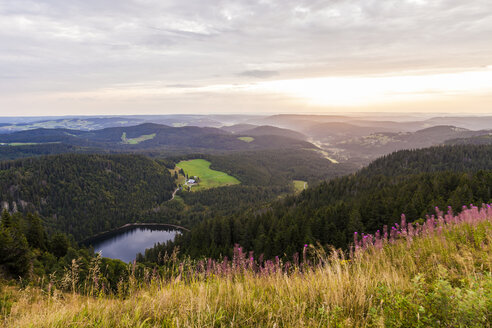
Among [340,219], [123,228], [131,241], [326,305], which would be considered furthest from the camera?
[123,228]

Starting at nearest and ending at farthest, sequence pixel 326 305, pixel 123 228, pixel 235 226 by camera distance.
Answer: pixel 326 305 < pixel 235 226 < pixel 123 228

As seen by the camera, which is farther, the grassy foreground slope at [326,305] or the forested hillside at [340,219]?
the forested hillside at [340,219]

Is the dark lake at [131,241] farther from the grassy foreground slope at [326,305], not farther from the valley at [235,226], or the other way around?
the grassy foreground slope at [326,305]

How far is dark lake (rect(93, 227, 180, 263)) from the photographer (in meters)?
133

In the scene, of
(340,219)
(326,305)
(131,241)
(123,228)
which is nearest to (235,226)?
(340,219)

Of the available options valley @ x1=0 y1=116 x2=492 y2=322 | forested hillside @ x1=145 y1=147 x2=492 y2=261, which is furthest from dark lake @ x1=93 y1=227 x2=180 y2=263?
forested hillside @ x1=145 y1=147 x2=492 y2=261

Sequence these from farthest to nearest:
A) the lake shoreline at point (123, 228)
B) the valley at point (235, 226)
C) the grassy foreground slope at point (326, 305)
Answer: the lake shoreline at point (123, 228) < the valley at point (235, 226) < the grassy foreground slope at point (326, 305)

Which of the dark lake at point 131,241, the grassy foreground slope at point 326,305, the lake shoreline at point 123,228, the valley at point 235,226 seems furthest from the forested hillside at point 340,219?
the lake shoreline at point 123,228

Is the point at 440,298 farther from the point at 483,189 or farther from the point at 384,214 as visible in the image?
the point at 483,189

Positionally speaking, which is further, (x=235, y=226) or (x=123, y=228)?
(x=123, y=228)

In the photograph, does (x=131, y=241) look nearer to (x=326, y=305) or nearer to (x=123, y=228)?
(x=123, y=228)

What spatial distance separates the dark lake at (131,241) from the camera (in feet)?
436

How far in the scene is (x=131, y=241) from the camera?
501 feet

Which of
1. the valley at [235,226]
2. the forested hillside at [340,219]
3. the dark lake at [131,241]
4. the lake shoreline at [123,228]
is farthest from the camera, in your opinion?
the lake shoreline at [123,228]
